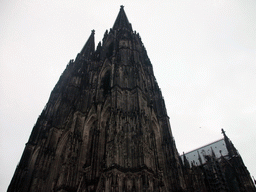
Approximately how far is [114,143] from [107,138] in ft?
3.99

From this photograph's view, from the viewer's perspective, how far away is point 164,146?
1908 cm

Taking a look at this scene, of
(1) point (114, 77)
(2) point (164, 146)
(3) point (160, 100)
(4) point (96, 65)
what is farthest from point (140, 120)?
(4) point (96, 65)

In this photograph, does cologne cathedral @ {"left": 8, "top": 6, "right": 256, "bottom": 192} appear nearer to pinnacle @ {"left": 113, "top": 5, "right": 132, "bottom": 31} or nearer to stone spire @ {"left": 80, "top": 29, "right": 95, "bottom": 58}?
pinnacle @ {"left": 113, "top": 5, "right": 132, "bottom": 31}

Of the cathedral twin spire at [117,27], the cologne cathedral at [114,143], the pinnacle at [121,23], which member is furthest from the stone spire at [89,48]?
the cologne cathedral at [114,143]

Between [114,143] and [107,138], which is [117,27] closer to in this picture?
[107,138]

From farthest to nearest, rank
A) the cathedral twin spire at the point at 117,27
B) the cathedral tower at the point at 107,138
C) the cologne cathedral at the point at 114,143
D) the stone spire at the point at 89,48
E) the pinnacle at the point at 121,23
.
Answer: the stone spire at the point at 89,48, the cathedral twin spire at the point at 117,27, the pinnacle at the point at 121,23, the cologne cathedral at the point at 114,143, the cathedral tower at the point at 107,138

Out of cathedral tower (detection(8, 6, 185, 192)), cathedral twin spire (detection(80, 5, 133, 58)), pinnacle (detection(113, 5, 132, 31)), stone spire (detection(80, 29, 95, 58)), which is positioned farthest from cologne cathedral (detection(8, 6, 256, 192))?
stone spire (detection(80, 29, 95, 58))

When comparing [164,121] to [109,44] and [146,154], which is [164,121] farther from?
[109,44]

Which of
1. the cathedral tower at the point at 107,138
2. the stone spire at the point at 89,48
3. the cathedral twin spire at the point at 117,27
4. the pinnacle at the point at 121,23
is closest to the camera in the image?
the cathedral tower at the point at 107,138

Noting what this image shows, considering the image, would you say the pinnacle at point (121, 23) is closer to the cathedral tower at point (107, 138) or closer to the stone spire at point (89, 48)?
the cathedral tower at point (107, 138)

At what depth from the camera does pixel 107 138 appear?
15555 mm

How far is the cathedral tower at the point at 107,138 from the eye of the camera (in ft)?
45.4

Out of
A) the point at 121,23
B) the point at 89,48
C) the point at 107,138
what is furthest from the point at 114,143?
the point at 89,48

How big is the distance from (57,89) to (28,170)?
12.2m
